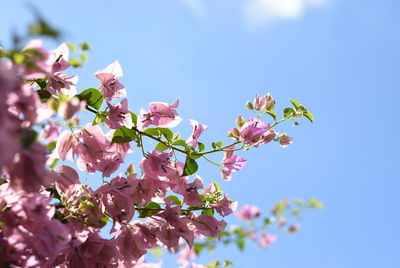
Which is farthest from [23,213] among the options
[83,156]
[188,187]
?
[188,187]

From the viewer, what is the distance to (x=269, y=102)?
1.07m

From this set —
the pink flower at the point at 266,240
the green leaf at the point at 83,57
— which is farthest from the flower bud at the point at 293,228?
the green leaf at the point at 83,57

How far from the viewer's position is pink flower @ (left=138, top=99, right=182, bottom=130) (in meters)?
1.03

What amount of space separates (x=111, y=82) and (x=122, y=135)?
0.37 ft

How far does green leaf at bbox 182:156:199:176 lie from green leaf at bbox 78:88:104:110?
22 centimetres

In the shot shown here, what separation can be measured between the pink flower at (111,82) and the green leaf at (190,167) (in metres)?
0.20

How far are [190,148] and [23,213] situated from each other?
0.42 meters

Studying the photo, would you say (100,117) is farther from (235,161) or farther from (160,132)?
(235,161)

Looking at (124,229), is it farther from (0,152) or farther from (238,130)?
(0,152)

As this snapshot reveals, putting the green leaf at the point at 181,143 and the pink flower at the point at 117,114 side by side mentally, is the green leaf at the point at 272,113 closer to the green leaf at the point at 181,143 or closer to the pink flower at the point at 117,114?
the green leaf at the point at 181,143

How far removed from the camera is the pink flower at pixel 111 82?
981 mm

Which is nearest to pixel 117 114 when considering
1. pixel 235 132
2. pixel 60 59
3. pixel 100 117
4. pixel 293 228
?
pixel 100 117

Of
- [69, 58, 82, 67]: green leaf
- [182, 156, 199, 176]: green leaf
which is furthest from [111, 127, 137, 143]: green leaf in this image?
[69, 58, 82, 67]: green leaf

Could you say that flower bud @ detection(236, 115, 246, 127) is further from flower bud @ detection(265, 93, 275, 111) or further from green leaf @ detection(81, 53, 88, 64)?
green leaf @ detection(81, 53, 88, 64)
